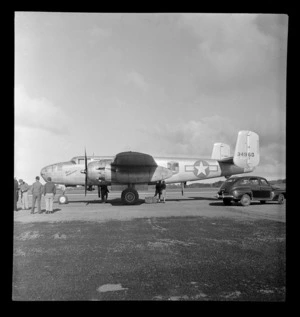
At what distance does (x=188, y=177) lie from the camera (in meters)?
18.5

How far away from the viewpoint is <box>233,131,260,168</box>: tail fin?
16922mm

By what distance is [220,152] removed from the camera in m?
19.1

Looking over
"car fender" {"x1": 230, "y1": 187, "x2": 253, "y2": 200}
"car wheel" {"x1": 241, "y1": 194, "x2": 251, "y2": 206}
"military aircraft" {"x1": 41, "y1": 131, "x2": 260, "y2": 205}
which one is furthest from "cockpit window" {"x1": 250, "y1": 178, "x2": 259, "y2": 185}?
"military aircraft" {"x1": 41, "y1": 131, "x2": 260, "y2": 205}

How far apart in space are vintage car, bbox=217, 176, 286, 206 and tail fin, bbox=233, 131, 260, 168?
219cm

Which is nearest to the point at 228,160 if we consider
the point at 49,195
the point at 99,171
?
the point at 99,171

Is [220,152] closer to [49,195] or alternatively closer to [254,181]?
[254,181]

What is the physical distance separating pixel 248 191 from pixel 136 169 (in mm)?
6476

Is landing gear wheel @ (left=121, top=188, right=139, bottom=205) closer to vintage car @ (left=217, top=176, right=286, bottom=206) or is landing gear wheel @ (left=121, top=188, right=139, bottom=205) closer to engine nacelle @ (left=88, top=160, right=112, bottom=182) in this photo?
engine nacelle @ (left=88, top=160, right=112, bottom=182)

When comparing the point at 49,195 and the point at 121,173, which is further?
the point at 121,173

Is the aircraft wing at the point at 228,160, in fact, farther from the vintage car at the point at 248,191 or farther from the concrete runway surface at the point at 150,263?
the concrete runway surface at the point at 150,263

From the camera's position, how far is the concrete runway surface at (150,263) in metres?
4.28

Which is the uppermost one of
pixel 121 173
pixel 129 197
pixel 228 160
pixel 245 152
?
pixel 245 152
